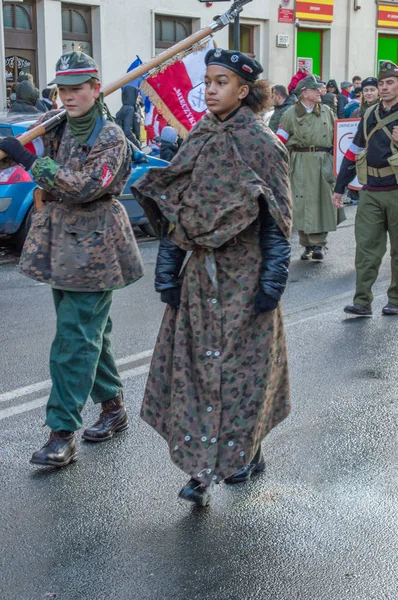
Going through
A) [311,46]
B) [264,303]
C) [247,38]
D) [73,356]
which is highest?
[247,38]

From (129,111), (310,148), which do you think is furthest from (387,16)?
(310,148)

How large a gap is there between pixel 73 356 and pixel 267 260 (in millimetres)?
1103

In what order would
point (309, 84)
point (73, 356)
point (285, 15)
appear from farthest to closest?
point (285, 15) < point (309, 84) < point (73, 356)

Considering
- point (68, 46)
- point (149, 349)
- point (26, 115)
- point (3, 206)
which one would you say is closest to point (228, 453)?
point (149, 349)

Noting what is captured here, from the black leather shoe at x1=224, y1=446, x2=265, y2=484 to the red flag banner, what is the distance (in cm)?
2255

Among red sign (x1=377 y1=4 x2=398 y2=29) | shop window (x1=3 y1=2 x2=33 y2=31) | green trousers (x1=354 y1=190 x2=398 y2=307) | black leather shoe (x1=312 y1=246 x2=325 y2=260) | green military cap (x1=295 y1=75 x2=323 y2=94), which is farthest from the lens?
red sign (x1=377 y1=4 x2=398 y2=29)

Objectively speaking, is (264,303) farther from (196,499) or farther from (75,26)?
(75,26)

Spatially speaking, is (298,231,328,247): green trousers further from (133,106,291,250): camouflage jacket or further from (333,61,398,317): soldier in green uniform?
(133,106,291,250): camouflage jacket

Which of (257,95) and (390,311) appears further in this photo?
(390,311)

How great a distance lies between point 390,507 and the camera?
13.4 ft

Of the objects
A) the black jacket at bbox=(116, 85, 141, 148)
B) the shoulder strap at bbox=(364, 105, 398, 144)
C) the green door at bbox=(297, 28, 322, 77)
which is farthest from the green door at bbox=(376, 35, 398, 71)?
the shoulder strap at bbox=(364, 105, 398, 144)

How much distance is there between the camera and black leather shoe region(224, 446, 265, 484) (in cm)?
432

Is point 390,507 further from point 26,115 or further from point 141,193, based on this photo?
point 26,115

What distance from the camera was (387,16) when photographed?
92.6 ft
